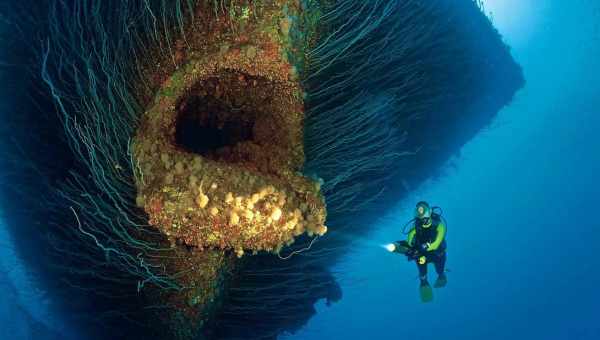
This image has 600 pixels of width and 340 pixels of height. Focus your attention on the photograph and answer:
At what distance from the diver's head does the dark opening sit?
4433 mm

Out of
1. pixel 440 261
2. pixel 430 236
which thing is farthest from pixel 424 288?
pixel 430 236

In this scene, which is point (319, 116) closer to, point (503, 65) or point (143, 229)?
point (143, 229)

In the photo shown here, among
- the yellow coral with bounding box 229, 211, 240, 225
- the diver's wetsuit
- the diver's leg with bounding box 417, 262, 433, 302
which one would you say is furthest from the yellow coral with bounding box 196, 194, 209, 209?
the diver's leg with bounding box 417, 262, 433, 302

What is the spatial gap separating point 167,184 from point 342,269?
12.4 feet

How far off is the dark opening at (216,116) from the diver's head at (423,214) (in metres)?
4.43

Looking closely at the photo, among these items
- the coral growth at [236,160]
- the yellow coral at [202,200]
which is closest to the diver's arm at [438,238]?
the coral growth at [236,160]

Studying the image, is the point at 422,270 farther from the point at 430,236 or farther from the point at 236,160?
the point at 236,160

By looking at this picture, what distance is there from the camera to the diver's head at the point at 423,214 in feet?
22.4

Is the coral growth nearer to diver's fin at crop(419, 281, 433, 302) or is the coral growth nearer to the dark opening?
the dark opening

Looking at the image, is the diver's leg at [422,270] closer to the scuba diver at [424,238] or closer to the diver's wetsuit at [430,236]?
the scuba diver at [424,238]

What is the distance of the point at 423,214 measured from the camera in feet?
22.5

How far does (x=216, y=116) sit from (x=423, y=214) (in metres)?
4.83

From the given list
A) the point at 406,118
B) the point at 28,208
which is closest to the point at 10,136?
the point at 28,208

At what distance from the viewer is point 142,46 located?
9.04 feet
